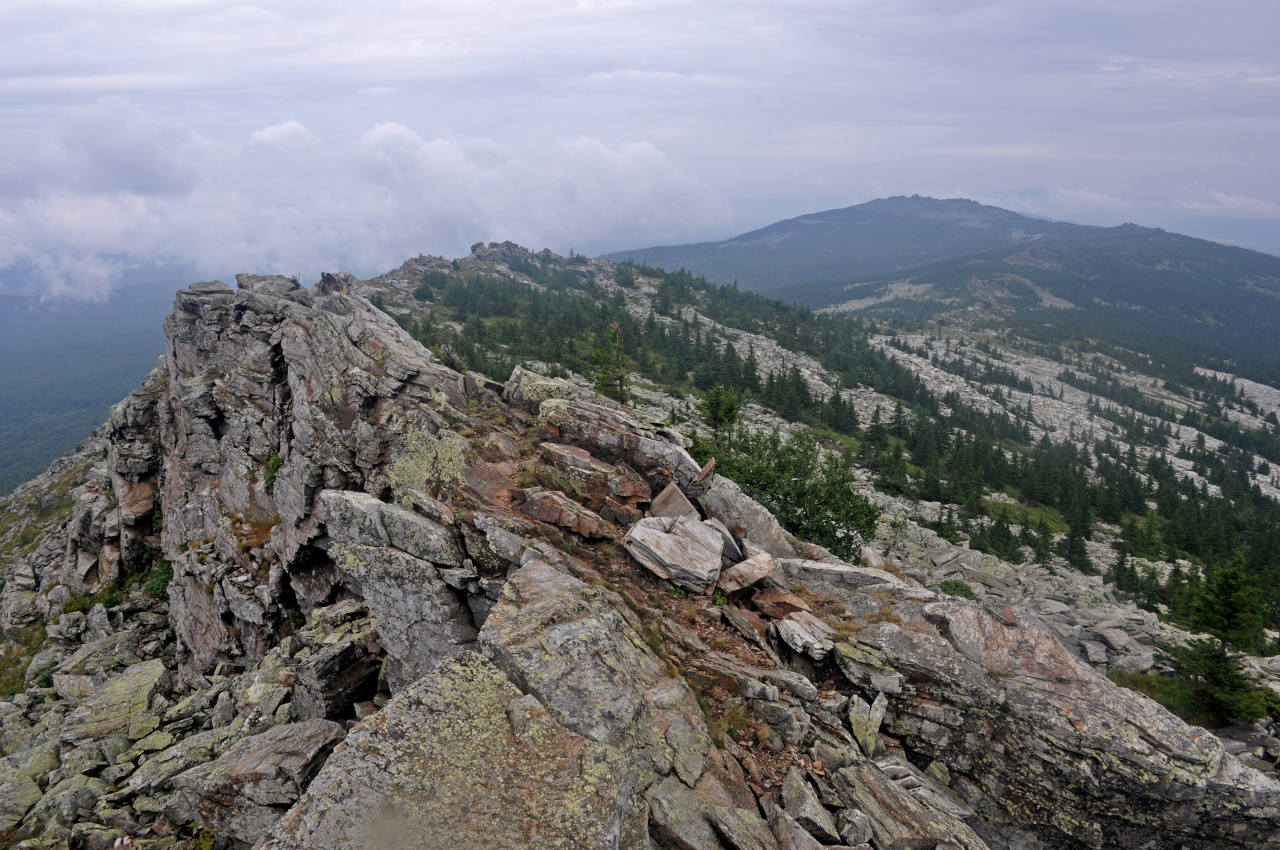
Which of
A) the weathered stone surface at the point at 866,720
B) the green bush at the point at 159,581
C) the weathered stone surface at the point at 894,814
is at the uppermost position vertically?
the weathered stone surface at the point at 894,814

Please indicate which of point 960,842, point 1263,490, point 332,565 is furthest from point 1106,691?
point 1263,490

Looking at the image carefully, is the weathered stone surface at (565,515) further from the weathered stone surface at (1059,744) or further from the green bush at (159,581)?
the green bush at (159,581)

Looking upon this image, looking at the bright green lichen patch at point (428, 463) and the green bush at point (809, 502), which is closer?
the bright green lichen patch at point (428, 463)

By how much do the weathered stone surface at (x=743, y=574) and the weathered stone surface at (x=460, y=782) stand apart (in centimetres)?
1173

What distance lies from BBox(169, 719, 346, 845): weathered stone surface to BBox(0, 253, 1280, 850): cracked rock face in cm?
8

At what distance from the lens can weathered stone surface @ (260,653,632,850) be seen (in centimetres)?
1038

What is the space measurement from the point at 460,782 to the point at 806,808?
8647 mm

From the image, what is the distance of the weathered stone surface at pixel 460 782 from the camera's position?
10.4 metres

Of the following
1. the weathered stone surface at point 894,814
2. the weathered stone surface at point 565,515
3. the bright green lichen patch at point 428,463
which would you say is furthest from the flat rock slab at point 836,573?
the bright green lichen patch at point 428,463

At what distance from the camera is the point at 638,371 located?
166250mm

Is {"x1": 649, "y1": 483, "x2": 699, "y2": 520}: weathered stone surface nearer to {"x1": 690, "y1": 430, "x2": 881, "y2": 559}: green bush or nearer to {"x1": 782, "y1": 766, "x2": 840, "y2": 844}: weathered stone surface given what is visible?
{"x1": 782, "y1": 766, "x2": 840, "y2": 844}: weathered stone surface

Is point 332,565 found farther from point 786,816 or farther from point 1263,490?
point 1263,490

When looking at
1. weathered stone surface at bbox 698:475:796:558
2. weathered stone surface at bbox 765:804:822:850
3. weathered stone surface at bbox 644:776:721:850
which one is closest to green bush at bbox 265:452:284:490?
weathered stone surface at bbox 698:475:796:558

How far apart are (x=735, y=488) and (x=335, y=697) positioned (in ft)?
66.8
